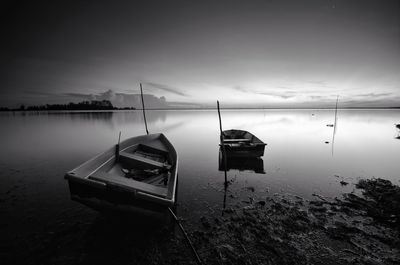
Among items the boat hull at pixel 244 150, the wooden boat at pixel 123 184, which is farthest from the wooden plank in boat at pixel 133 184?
the boat hull at pixel 244 150

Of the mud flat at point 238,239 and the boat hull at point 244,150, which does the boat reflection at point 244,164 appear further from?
the mud flat at point 238,239

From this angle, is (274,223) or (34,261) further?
(274,223)

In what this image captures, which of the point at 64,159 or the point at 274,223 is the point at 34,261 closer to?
the point at 274,223

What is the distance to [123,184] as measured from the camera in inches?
241

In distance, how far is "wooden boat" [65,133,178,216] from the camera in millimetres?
5207

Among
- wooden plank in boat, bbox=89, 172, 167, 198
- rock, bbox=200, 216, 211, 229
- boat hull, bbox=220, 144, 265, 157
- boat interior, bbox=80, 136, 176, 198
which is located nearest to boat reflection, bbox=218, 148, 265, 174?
boat hull, bbox=220, 144, 265, 157

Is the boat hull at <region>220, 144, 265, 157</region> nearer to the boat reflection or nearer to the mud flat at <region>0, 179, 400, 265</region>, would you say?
the boat reflection

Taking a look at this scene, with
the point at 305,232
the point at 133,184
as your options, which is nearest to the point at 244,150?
the point at 305,232

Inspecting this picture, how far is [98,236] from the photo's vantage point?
578 centimetres

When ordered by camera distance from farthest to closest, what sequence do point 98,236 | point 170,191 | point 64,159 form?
point 64,159 → point 170,191 → point 98,236

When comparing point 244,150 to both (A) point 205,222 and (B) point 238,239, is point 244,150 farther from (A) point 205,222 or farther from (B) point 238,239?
(B) point 238,239

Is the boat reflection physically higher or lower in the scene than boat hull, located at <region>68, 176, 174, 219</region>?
lower

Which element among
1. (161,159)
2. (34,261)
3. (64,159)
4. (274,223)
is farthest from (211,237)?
(64,159)

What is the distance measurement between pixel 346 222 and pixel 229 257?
489cm
